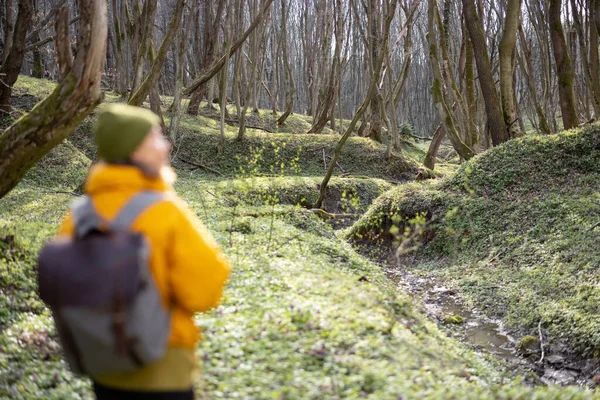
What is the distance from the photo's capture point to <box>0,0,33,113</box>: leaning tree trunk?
14177 mm

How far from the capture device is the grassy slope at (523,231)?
7.58 meters

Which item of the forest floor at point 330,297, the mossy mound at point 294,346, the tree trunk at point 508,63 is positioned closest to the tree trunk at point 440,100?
the tree trunk at point 508,63

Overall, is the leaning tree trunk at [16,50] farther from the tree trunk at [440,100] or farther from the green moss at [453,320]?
the green moss at [453,320]

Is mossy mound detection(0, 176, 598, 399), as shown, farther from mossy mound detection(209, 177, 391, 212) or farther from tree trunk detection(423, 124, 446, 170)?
tree trunk detection(423, 124, 446, 170)

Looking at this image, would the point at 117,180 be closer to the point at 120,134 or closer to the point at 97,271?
the point at 120,134

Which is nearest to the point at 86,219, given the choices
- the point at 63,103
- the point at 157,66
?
the point at 63,103

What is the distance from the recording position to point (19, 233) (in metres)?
6.55

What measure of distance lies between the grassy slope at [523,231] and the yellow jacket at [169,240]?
231 inches

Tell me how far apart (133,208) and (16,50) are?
15.3 meters

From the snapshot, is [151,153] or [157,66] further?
[157,66]

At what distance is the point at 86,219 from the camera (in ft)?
6.89

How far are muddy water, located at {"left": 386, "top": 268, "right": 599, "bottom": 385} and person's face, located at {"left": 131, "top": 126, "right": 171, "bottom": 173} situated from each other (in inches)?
213

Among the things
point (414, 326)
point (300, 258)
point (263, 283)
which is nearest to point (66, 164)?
point (300, 258)

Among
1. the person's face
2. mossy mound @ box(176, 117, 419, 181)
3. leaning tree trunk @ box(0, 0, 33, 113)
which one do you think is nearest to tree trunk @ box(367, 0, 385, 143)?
mossy mound @ box(176, 117, 419, 181)
